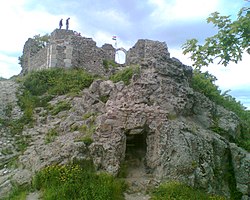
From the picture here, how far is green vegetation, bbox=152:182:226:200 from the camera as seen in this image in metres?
9.99

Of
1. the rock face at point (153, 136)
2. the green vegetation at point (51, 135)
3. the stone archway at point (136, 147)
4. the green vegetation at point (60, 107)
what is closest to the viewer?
the rock face at point (153, 136)

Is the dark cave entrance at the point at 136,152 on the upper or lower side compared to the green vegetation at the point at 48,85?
lower

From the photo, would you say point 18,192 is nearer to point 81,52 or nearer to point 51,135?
point 51,135

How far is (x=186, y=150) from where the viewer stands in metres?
11.4

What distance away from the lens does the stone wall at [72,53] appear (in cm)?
2030

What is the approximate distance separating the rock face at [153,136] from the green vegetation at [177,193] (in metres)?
0.38

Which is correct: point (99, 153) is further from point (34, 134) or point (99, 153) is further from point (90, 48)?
point (90, 48)

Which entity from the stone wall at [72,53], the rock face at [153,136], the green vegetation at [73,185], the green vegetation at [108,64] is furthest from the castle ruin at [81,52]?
the green vegetation at [73,185]

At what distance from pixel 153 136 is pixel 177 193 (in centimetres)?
228

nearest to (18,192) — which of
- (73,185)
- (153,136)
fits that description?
(73,185)

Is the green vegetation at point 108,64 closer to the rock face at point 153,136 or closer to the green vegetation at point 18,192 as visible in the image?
the rock face at point 153,136

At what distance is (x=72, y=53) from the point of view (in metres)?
20.5

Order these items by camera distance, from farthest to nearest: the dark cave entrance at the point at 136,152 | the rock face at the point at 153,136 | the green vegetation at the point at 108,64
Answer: the green vegetation at the point at 108,64
the dark cave entrance at the point at 136,152
the rock face at the point at 153,136

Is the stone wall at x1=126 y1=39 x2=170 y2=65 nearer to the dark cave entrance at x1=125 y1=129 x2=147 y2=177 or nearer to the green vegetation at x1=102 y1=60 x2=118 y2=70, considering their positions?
the green vegetation at x1=102 y1=60 x2=118 y2=70
